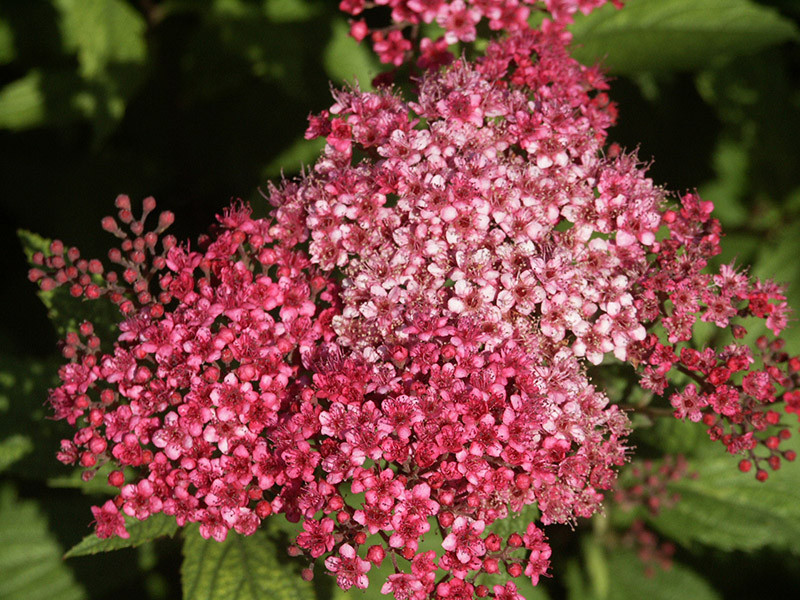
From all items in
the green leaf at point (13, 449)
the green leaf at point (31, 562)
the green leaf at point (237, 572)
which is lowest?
the green leaf at point (31, 562)

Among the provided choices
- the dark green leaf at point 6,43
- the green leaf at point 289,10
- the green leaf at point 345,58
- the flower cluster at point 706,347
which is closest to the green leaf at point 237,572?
the flower cluster at point 706,347

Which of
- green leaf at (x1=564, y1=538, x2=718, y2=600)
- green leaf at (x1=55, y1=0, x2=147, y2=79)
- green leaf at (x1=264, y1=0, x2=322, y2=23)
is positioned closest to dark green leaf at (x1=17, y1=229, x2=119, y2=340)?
green leaf at (x1=55, y1=0, x2=147, y2=79)

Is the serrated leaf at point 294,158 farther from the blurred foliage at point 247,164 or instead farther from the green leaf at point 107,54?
the green leaf at point 107,54

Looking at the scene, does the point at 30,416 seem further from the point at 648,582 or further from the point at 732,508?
the point at 648,582

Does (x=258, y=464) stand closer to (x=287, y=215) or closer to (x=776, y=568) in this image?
(x=287, y=215)

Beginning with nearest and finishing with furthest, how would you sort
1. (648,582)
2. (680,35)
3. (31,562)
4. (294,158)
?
(680,35), (31,562), (294,158), (648,582)

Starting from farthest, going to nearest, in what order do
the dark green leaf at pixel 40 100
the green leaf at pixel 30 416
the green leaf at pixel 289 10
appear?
the green leaf at pixel 289 10
the dark green leaf at pixel 40 100
the green leaf at pixel 30 416

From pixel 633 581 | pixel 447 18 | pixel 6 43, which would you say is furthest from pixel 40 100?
pixel 633 581

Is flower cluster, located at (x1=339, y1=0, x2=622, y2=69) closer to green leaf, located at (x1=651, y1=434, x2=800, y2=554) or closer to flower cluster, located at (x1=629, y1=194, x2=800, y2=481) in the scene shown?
flower cluster, located at (x1=629, y1=194, x2=800, y2=481)
